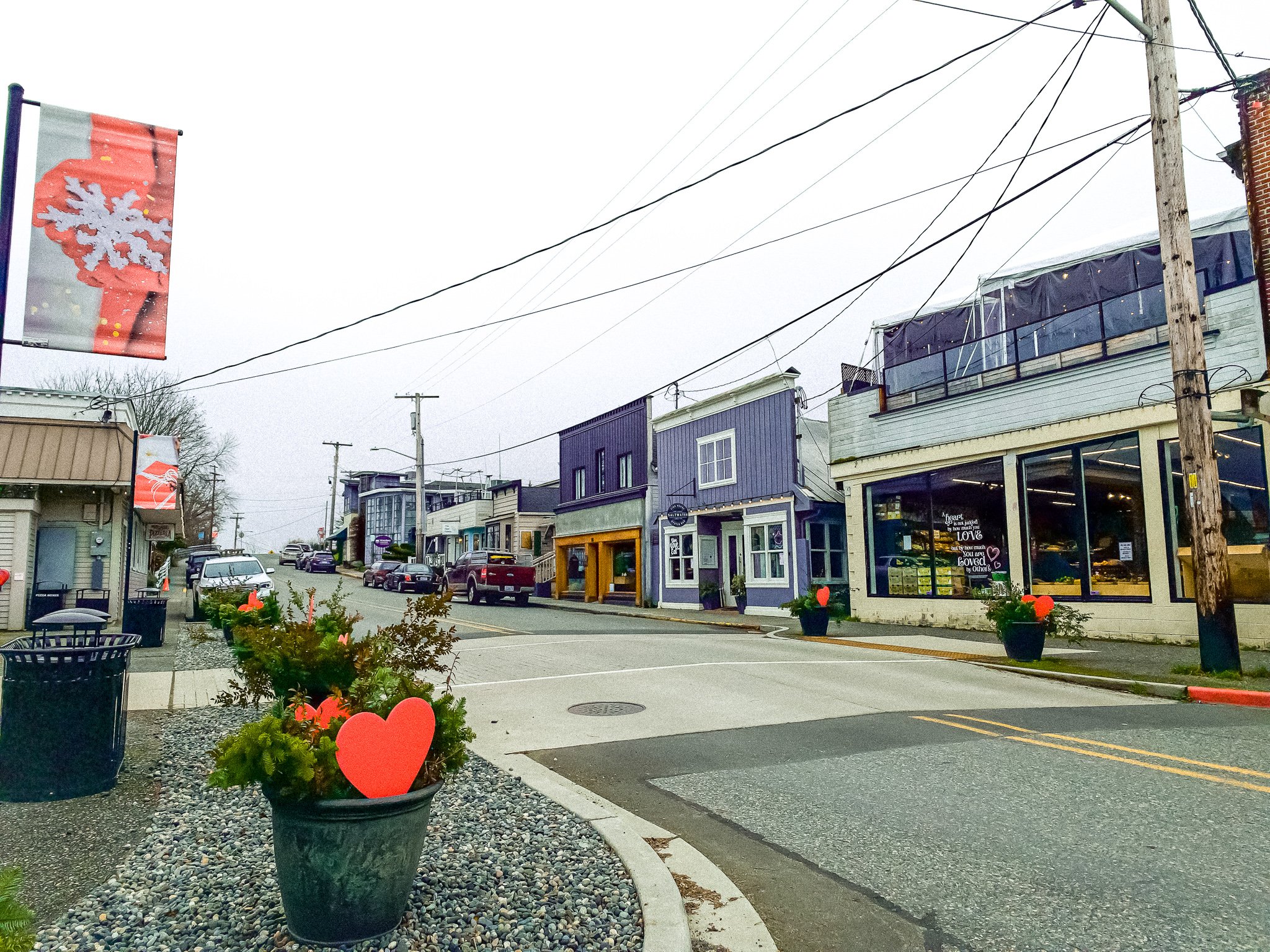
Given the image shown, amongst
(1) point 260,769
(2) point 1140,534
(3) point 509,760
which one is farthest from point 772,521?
(1) point 260,769

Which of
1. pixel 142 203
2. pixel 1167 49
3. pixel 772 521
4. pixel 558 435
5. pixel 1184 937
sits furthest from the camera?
pixel 558 435

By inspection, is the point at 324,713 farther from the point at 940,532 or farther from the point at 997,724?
the point at 940,532

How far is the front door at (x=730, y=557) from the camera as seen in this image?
25.4 m

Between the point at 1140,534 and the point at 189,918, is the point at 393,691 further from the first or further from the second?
the point at 1140,534

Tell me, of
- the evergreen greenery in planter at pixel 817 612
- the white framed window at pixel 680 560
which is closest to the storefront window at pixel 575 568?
the white framed window at pixel 680 560

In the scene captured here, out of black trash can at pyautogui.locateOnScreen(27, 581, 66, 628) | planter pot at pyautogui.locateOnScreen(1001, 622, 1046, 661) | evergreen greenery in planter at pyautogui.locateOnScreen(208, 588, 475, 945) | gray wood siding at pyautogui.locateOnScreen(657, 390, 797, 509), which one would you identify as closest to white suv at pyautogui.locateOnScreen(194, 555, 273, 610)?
black trash can at pyautogui.locateOnScreen(27, 581, 66, 628)

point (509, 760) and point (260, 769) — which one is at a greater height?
point (260, 769)

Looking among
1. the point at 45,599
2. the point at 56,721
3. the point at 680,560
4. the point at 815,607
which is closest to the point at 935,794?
the point at 56,721

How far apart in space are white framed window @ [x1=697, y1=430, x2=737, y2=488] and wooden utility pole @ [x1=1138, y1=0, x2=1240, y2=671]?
15.0 m

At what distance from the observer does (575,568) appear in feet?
116

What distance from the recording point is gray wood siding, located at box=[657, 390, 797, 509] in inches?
897

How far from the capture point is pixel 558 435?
36594 millimetres

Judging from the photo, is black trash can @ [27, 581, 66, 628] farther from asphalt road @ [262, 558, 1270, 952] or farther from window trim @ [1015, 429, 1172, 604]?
window trim @ [1015, 429, 1172, 604]

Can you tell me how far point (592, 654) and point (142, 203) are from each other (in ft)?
32.1
